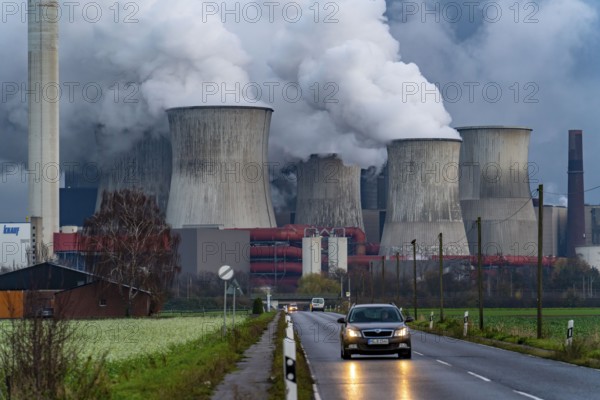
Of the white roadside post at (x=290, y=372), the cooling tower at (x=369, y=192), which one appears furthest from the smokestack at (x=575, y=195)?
the white roadside post at (x=290, y=372)

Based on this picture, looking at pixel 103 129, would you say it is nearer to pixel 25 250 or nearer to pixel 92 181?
pixel 25 250

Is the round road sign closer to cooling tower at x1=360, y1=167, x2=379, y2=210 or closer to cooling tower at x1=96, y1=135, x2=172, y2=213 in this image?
cooling tower at x1=96, y1=135, x2=172, y2=213

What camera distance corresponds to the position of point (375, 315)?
28.6m

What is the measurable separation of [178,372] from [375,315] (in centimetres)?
793

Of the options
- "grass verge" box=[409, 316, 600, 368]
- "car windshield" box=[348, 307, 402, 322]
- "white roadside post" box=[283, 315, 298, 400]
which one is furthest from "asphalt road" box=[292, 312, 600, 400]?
"white roadside post" box=[283, 315, 298, 400]

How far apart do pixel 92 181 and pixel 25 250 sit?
97.7ft

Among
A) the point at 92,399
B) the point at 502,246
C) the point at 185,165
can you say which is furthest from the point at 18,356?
the point at 502,246

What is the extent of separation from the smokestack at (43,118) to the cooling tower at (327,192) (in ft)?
81.8

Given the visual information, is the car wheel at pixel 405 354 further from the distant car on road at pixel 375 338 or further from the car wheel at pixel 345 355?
the car wheel at pixel 345 355

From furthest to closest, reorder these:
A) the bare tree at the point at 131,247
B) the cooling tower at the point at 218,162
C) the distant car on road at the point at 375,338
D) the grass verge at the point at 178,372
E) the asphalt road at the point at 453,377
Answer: the cooling tower at the point at 218,162 → the bare tree at the point at 131,247 → the distant car on road at the point at 375,338 → the asphalt road at the point at 453,377 → the grass verge at the point at 178,372

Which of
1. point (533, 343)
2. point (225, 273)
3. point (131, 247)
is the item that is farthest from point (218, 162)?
point (533, 343)

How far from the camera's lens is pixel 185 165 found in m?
96.8

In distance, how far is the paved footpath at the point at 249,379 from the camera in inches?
715

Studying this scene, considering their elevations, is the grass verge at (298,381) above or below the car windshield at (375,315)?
below
